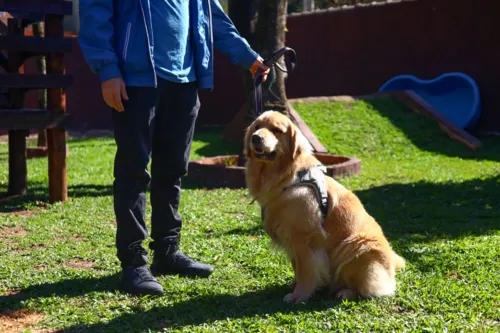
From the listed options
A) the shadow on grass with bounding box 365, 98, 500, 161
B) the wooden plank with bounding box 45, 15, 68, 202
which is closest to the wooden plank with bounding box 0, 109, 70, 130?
the wooden plank with bounding box 45, 15, 68, 202

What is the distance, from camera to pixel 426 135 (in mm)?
11875

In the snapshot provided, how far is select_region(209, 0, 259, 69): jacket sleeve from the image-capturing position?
4578 mm

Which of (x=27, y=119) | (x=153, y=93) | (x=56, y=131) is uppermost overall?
(x=153, y=93)

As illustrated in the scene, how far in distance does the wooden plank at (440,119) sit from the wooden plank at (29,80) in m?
7.32

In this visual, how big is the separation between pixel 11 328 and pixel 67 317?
1.01ft

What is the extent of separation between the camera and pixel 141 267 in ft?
14.1

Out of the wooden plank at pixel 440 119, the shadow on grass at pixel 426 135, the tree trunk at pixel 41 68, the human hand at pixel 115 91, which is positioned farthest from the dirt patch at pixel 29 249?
the wooden plank at pixel 440 119

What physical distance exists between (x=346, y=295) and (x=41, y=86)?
14.6 ft

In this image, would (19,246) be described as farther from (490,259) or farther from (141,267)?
(490,259)

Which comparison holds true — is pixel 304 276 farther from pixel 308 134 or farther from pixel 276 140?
pixel 308 134

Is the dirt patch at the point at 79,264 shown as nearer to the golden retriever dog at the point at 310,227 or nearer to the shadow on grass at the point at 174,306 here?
the shadow on grass at the point at 174,306

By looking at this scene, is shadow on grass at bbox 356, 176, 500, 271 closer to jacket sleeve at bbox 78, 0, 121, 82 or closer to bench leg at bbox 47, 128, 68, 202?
jacket sleeve at bbox 78, 0, 121, 82

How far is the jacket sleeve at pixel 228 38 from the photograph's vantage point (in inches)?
180

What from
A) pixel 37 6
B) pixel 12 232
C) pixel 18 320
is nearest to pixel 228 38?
pixel 18 320
